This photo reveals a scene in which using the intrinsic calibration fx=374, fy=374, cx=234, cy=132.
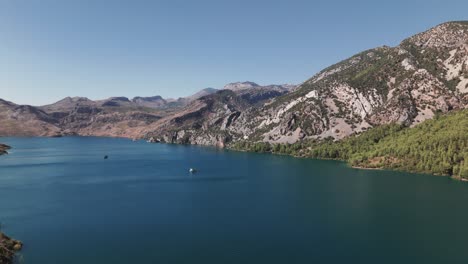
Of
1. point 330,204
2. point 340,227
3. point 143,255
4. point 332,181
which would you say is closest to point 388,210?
point 330,204

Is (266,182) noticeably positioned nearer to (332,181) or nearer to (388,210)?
(332,181)

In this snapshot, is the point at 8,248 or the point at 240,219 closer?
the point at 8,248

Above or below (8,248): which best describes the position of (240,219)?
above

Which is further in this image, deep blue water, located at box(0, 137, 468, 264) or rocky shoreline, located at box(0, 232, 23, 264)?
deep blue water, located at box(0, 137, 468, 264)

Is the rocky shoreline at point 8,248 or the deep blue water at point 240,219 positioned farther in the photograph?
the deep blue water at point 240,219
